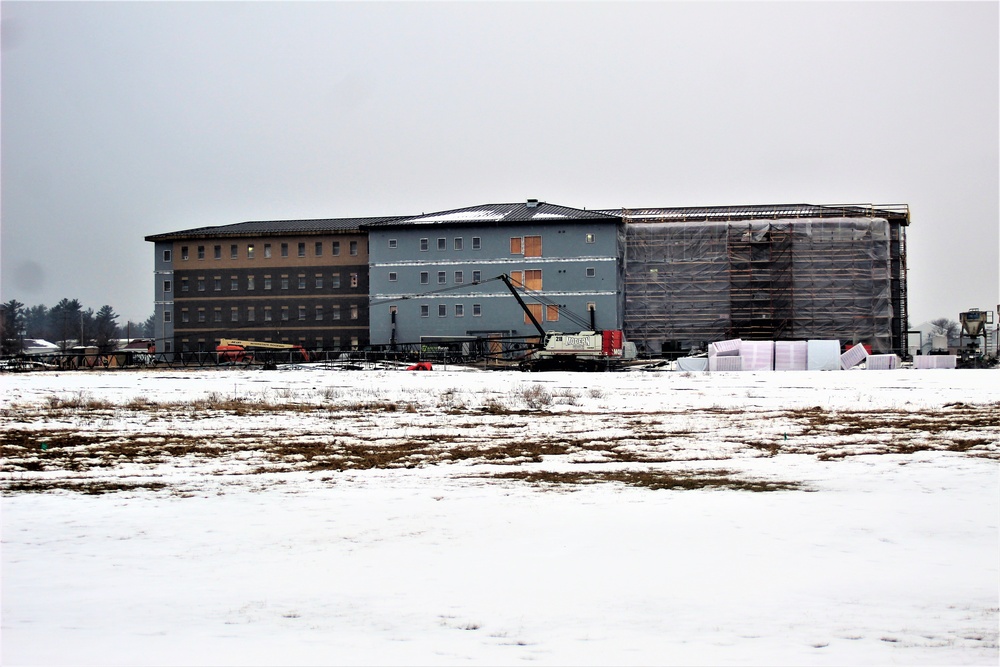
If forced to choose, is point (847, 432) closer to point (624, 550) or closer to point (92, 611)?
point (624, 550)

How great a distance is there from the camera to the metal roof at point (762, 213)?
2697 inches

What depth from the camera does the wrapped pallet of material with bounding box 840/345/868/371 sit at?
51.2 meters

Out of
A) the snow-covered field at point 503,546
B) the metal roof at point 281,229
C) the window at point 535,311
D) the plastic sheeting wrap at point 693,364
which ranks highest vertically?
the metal roof at point 281,229

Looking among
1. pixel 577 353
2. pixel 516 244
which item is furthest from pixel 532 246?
pixel 577 353

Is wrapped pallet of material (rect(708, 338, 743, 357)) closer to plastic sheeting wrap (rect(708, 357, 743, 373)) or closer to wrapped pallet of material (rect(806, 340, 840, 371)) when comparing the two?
plastic sheeting wrap (rect(708, 357, 743, 373))

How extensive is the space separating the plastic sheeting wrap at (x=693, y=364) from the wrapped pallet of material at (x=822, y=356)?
5.32 metres

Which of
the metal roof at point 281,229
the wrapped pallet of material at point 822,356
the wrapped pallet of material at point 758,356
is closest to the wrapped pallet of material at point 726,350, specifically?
the wrapped pallet of material at point 758,356

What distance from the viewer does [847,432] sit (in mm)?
16766

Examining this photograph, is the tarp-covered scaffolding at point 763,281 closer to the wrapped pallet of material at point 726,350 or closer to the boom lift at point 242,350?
the wrapped pallet of material at point 726,350

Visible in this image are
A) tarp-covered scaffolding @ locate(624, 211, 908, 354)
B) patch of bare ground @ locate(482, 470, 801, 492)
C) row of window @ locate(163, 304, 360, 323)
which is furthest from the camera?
row of window @ locate(163, 304, 360, 323)

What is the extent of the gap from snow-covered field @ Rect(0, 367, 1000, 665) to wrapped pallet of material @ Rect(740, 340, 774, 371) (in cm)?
3326

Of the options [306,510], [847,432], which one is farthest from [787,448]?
[306,510]

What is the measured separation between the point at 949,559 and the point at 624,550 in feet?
8.54

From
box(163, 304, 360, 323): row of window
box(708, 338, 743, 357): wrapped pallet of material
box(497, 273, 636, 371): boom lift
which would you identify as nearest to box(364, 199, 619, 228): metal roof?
box(163, 304, 360, 323): row of window
